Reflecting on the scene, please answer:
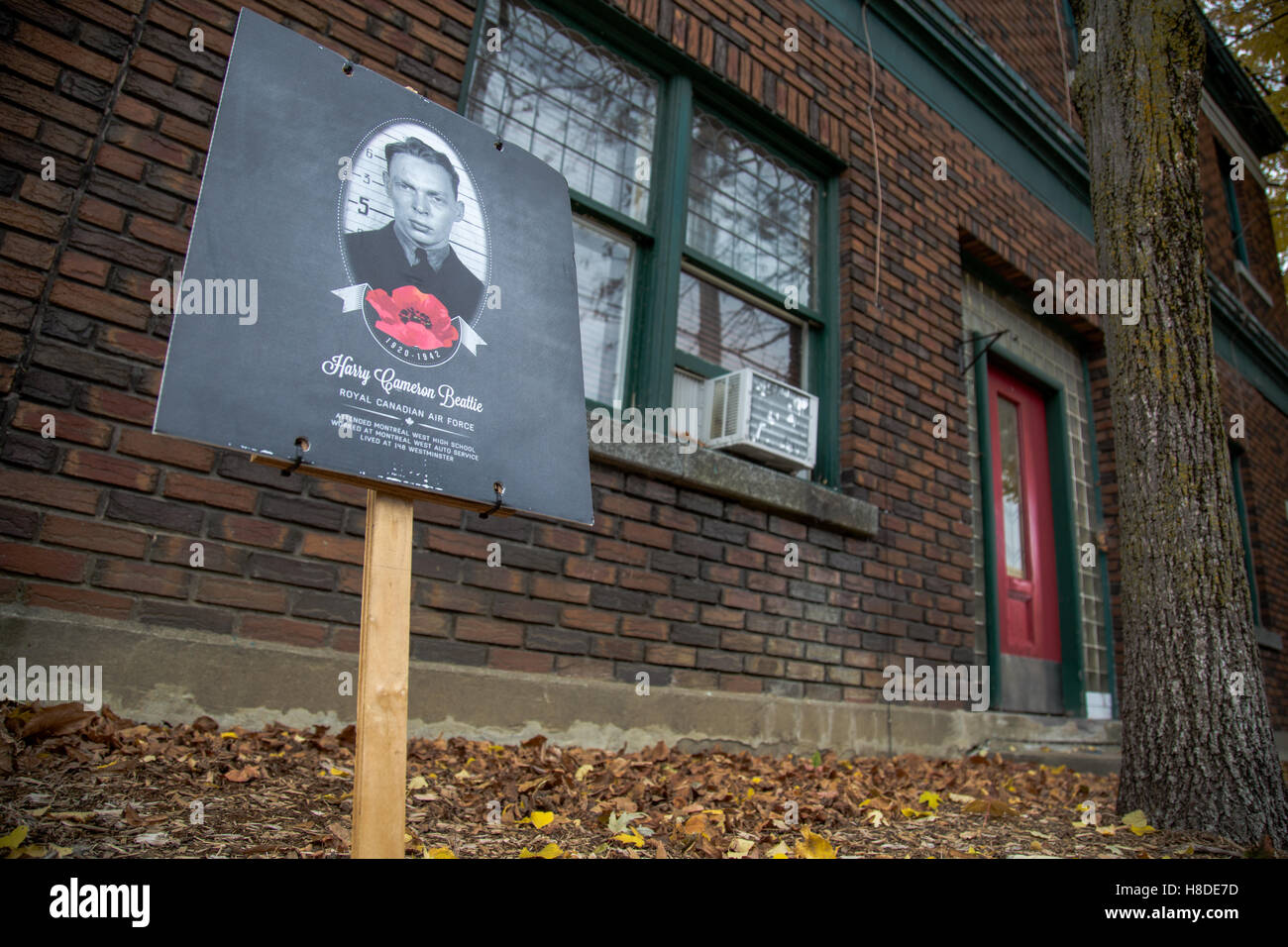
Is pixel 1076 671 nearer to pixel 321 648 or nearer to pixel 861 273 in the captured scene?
pixel 861 273

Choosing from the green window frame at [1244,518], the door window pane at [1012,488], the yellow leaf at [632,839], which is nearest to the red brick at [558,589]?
the yellow leaf at [632,839]

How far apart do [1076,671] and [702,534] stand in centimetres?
Result: 401

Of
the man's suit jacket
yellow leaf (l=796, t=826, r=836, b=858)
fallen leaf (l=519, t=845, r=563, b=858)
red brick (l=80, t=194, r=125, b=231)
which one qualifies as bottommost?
yellow leaf (l=796, t=826, r=836, b=858)

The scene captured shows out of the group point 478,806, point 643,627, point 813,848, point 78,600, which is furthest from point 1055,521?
point 78,600

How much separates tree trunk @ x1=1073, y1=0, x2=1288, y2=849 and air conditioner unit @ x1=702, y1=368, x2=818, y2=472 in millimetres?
1596

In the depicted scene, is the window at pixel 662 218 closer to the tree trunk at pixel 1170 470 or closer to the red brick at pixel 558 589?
the red brick at pixel 558 589

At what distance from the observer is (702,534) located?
155 inches

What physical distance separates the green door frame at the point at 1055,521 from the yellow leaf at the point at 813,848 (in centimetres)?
348

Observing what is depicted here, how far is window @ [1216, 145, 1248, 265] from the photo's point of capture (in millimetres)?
10523

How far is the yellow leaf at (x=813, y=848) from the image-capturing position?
7.45ft

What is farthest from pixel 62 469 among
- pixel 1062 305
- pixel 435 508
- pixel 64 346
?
pixel 1062 305

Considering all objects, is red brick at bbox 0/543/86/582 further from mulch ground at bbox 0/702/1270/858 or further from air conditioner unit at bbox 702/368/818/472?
air conditioner unit at bbox 702/368/818/472

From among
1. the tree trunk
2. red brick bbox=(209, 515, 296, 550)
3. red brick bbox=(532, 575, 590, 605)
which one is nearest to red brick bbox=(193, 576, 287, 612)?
red brick bbox=(209, 515, 296, 550)

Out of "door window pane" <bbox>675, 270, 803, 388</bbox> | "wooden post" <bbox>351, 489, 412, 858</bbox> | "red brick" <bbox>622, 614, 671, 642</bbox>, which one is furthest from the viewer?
"door window pane" <bbox>675, 270, 803, 388</bbox>
